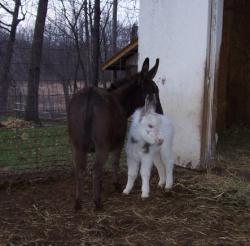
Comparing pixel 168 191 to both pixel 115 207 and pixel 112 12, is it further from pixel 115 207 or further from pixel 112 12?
pixel 112 12

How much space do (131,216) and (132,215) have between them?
0.03 m

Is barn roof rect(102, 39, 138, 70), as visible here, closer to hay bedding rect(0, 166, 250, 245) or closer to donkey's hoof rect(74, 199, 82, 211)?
hay bedding rect(0, 166, 250, 245)

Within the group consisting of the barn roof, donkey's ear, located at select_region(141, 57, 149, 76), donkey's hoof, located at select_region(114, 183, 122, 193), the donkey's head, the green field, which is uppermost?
the barn roof

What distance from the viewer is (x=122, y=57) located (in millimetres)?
10500

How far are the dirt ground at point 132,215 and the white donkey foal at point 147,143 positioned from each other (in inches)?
12.2

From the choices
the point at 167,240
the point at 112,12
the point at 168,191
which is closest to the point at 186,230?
the point at 167,240

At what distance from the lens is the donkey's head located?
5.51 meters

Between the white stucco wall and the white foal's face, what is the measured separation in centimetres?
182

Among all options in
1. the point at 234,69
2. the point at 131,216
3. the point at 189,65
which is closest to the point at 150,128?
the point at 131,216

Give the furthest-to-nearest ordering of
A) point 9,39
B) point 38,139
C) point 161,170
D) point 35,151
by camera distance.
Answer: point 9,39, point 38,139, point 35,151, point 161,170

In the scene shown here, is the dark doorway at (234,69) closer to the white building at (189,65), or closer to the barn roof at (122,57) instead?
the barn roof at (122,57)

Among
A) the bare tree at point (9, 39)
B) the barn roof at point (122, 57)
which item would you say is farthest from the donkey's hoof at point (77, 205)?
the bare tree at point (9, 39)

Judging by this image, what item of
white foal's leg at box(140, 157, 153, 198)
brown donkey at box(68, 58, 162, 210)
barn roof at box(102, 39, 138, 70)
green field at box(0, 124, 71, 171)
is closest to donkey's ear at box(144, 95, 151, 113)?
brown donkey at box(68, 58, 162, 210)

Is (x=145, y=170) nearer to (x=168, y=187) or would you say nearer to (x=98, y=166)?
(x=168, y=187)
